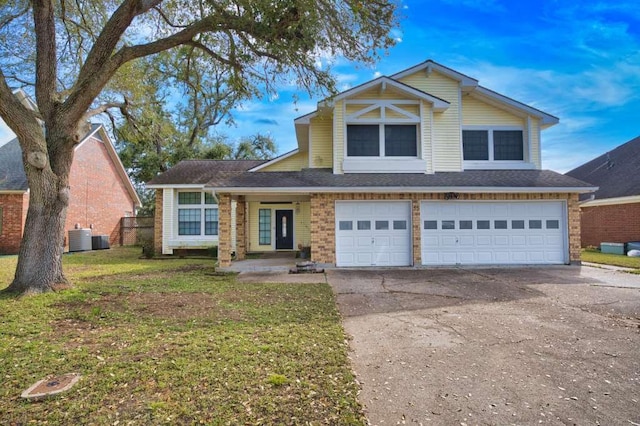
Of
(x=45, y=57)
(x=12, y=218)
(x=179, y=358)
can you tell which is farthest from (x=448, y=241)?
(x=12, y=218)

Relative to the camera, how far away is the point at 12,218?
1598 centimetres

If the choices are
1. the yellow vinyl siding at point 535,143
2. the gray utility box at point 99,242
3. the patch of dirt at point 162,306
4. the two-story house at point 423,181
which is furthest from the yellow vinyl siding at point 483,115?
the gray utility box at point 99,242

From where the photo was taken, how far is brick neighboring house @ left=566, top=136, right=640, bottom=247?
16.3m

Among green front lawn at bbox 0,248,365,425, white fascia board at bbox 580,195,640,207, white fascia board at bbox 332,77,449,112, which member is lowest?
green front lawn at bbox 0,248,365,425

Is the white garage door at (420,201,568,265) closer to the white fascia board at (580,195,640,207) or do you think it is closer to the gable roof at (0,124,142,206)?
the white fascia board at (580,195,640,207)

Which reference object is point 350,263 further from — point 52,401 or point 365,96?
point 52,401

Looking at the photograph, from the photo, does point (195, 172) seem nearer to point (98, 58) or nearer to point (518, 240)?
point (98, 58)

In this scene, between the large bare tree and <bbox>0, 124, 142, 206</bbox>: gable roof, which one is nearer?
the large bare tree

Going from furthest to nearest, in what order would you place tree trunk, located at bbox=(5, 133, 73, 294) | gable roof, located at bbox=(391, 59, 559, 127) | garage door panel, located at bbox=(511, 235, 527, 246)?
gable roof, located at bbox=(391, 59, 559, 127)
garage door panel, located at bbox=(511, 235, 527, 246)
tree trunk, located at bbox=(5, 133, 73, 294)

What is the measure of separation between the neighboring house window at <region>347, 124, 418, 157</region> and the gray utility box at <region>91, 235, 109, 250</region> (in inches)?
610

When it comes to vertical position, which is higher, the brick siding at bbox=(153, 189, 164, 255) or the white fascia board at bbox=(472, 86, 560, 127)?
the white fascia board at bbox=(472, 86, 560, 127)

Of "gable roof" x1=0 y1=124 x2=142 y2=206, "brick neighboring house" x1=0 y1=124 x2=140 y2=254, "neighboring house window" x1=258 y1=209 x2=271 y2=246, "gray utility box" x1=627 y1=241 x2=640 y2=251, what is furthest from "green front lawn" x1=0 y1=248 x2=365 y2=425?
"gray utility box" x1=627 y1=241 x2=640 y2=251

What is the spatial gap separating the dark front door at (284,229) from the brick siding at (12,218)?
37.8ft

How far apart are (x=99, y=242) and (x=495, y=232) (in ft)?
65.2
